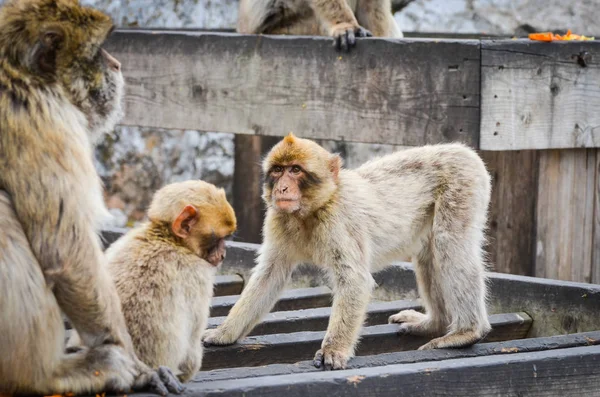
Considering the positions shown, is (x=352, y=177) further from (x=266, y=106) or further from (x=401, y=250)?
(x=266, y=106)

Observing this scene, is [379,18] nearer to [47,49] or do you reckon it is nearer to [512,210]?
[512,210]

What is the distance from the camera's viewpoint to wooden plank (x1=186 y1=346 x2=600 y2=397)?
11.2 feet

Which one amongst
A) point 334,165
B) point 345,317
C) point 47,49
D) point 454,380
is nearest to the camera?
point 47,49

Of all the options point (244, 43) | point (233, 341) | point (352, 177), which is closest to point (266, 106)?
point (244, 43)

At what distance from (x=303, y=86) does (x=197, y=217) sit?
270 cm

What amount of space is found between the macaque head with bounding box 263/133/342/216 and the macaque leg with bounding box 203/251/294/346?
12.4 inches

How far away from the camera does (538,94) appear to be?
5449 millimetres

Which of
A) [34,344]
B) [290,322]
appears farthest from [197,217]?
[290,322]

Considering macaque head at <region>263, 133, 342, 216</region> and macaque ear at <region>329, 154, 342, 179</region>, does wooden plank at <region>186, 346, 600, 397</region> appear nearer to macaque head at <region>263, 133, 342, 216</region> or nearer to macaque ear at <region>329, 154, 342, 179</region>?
macaque head at <region>263, 133, 342, 216</region>

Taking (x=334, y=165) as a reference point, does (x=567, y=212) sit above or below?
below

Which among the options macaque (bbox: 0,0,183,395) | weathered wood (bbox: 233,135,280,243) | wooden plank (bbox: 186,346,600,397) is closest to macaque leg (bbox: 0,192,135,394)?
macaque (bbox: 0,0,183,395)

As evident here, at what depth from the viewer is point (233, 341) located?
4.30 meters

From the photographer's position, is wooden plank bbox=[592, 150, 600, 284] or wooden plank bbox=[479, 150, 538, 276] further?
wooden plank bbox=[479, 150, 538, 276]

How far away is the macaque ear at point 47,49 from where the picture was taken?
3340mm
